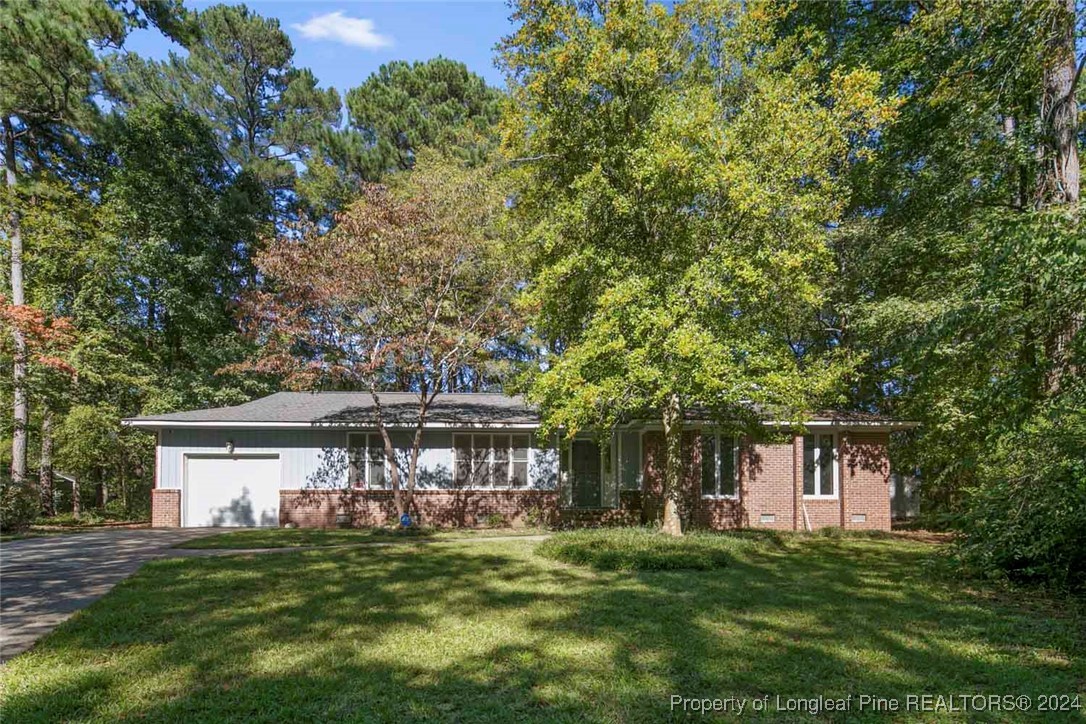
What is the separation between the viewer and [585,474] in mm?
17938

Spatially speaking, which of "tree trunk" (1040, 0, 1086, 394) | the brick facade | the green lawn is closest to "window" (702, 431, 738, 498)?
the brick facade

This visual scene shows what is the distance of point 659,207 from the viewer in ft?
41.6

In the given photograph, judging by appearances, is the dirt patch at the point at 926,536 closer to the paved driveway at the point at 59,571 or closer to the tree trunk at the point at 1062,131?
the tree trunk at the point at 1062,131

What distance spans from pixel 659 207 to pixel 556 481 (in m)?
8.06

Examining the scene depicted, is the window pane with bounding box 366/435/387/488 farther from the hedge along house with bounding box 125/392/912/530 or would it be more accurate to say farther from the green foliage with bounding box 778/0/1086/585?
the green foliage with bounding box 778/0/1086/585

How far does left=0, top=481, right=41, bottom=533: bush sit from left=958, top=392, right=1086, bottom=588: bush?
19141mm

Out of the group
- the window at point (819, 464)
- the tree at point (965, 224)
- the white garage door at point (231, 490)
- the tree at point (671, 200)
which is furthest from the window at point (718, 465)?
the white garage door at point (231, 490)

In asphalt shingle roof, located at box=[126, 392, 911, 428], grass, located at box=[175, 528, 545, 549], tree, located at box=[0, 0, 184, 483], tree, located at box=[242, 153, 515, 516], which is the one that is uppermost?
tree, located at box=[0, 0, 184, 483]

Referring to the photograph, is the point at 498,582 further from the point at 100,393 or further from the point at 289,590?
the point at 100,393

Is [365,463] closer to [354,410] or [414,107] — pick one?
[354,410]

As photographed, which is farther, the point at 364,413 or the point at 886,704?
the point at 364,413

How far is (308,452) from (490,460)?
4.82 meters

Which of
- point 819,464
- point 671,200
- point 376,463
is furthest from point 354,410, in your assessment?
point 819,464

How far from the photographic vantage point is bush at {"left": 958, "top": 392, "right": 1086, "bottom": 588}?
769 centimetres
